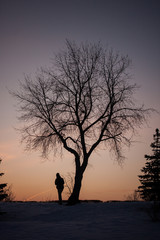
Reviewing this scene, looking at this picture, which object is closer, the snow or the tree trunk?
the snow

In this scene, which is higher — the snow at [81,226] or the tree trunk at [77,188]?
the tree trunk at [77,188]

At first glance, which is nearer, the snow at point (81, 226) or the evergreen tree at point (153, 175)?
the snow at point (81, 226)

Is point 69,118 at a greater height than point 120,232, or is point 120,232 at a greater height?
point 69,118

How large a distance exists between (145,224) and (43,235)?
4.30 m

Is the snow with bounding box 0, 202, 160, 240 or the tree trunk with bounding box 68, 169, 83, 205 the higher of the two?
the tree trunk with bounding box 68, 169, 83, 205

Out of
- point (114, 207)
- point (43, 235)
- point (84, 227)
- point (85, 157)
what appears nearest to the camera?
point (43, 235)

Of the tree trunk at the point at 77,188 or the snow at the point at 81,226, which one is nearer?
the snow at the point at 81,226

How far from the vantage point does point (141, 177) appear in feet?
70.2

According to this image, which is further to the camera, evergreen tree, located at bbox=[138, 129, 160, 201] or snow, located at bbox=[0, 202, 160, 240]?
evergreen tree, located at bbox=[138, 129, 160, 201]

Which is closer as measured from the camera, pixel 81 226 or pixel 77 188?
pixel 81 226

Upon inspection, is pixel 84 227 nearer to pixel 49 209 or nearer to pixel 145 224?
pixel 145 224

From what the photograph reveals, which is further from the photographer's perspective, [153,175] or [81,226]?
[153,175]

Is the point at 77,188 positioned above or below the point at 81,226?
above

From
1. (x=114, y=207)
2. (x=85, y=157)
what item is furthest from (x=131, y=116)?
(x=114, y=207)
